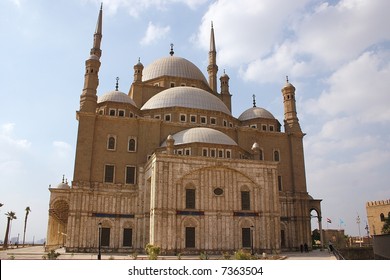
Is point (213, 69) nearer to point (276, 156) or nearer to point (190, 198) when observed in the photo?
point (276, 156)

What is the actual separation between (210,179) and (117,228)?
9.56 meters

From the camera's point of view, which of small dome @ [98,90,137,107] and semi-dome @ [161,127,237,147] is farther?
small dome @ [98,90,137,107]

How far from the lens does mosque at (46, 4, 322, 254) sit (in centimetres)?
2938

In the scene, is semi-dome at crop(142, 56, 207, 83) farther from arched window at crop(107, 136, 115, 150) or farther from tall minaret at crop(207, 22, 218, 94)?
arched window at crop(107, 136, 115, 150)

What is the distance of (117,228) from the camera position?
3250cm

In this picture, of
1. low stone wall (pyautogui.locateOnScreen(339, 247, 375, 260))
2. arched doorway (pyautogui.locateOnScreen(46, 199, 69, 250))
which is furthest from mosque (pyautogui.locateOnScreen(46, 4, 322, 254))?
low stone wall (pyautogui.locateOnScreen(339, 247, 375, 260))

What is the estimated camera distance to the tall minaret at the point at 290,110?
4119 centimetres

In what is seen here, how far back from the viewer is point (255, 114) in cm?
4275

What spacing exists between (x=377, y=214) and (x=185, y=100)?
31983 millimetres

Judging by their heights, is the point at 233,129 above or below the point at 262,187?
above

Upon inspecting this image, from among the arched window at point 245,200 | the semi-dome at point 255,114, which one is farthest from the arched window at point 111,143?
the semi-dome at point 255,114

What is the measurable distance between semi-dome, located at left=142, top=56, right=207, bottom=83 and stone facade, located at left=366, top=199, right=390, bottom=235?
29.1 meters

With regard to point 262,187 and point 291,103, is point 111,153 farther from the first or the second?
point 291,103

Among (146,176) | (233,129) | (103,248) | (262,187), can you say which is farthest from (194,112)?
(103,248)
